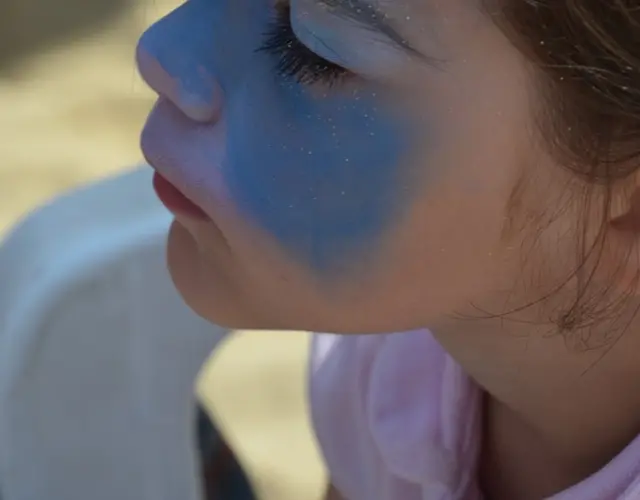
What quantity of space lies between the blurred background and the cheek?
40cm

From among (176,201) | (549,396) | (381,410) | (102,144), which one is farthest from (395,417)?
(102,144)

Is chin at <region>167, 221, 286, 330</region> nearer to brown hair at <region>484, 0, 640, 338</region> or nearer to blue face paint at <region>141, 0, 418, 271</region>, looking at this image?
blue face paint at <region>141, 0, 418, 271</region>

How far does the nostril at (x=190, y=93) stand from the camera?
0.49 m

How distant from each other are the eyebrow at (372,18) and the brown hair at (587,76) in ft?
0.12

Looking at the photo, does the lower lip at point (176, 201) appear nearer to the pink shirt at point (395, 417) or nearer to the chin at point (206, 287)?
the chin at point (206, 287)

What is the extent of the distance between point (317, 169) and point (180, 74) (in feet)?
0.23

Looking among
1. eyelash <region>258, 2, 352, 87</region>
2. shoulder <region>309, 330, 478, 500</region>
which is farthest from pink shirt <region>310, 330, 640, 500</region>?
eyelash <region>258, 2, 352, 87</region>

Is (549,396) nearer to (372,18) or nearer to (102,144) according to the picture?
(372,18)

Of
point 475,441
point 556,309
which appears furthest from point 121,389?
point 556,309

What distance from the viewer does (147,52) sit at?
50 cm

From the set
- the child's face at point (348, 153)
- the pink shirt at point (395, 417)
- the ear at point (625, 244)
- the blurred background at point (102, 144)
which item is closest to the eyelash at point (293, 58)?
the child's face at point (348, 153)

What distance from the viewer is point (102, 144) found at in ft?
3.81

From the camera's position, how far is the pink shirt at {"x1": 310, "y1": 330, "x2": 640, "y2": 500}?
26.3 inches

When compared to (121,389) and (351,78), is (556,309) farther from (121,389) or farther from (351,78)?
(121,389)
